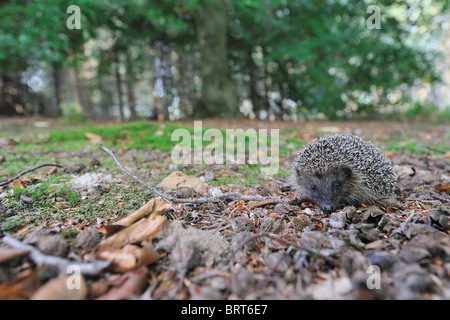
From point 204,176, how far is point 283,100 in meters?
13.2

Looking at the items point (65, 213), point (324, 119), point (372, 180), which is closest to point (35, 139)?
point (65, 213)

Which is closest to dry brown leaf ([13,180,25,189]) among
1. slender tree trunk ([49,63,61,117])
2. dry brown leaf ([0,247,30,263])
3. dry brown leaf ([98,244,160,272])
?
dry brown leaf ([0,247,30,263])

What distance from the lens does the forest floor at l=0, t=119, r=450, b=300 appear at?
1.61 metres

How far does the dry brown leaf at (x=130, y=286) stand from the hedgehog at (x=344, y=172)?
7.74 ft

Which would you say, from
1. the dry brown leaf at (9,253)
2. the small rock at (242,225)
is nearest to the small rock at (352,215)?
the small rock at (242,225)

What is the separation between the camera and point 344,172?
3789 millimetres

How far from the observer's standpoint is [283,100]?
52.2ft

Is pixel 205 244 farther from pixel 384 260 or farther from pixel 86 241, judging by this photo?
pixel 384 260

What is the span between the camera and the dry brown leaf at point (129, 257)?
5.83ft

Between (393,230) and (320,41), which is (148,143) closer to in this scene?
(393,230)

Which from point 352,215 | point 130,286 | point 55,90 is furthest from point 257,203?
point 55,90

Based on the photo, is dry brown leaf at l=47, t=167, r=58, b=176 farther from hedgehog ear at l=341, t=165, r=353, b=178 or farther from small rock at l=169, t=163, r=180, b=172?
hedgehog ear at l=341, t=165, r=353, b=178

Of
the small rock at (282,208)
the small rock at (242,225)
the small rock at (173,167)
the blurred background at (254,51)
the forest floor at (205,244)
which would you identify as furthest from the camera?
the blurred background at (254,51)

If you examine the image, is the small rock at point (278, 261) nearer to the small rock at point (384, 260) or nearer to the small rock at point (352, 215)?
the small rock at point (384, 260)
